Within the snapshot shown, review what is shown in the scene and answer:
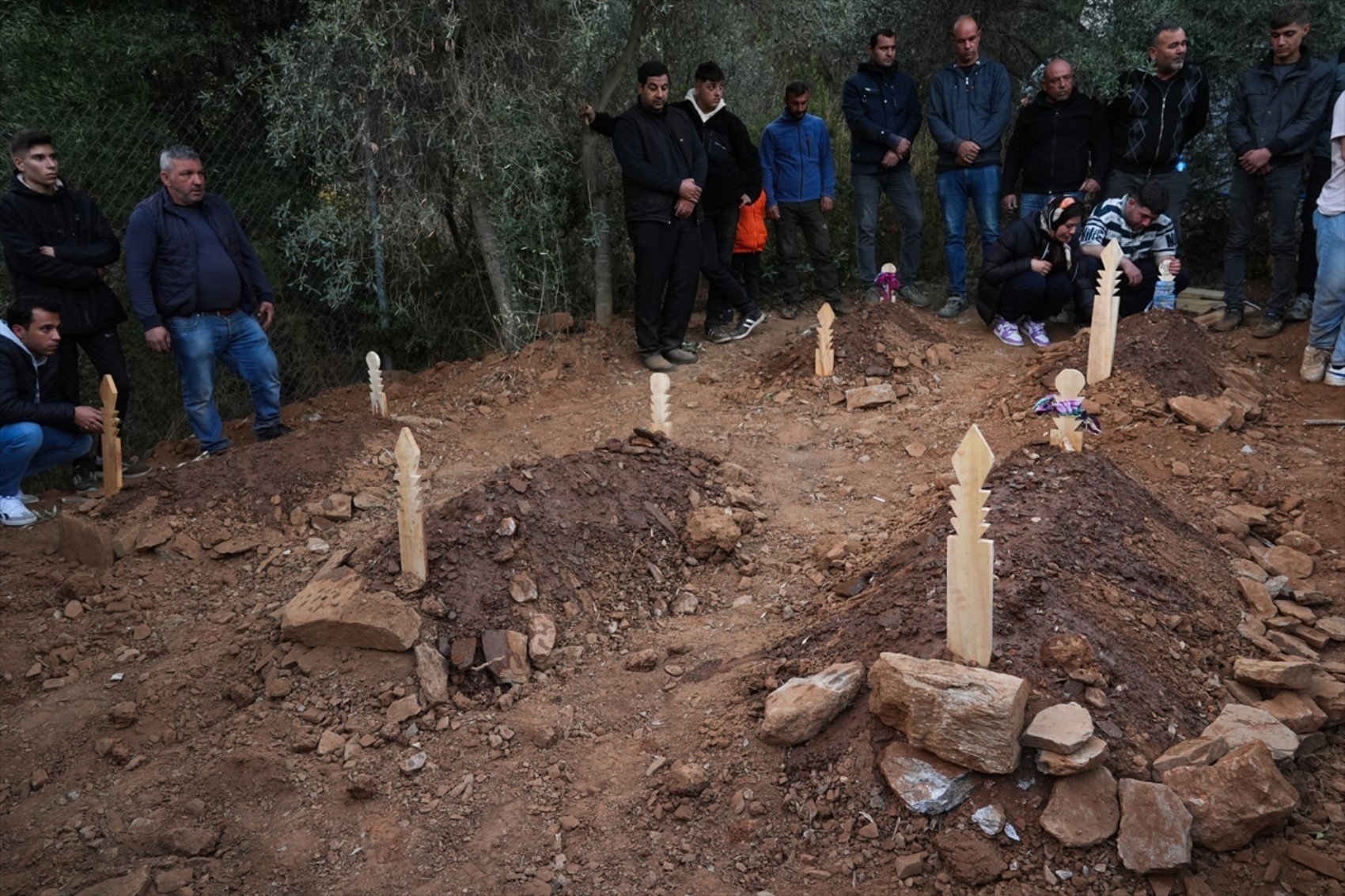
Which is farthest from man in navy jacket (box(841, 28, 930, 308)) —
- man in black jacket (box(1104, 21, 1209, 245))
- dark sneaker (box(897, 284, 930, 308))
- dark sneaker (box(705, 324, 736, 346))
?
man in black jacket (box(1104, 21, 1209, 245))

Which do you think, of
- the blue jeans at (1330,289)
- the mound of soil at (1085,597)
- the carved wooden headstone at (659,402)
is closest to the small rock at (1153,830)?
the mound of soil at (1085,597)

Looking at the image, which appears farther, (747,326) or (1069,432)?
(747,326)

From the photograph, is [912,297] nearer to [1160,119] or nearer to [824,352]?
[824,352]

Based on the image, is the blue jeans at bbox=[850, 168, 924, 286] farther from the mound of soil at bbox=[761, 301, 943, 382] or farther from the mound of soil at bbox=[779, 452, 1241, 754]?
the mound of soil at bbox=[779, 452, 1241, 754]

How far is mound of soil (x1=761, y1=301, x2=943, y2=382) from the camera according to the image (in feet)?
25.4

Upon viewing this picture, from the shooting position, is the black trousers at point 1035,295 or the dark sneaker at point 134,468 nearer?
the dark sneaker at point 134,468

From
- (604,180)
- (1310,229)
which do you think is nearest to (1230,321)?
(1310,229)

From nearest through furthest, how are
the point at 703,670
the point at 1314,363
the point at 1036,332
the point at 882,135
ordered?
the point at 703,670
the point at 1314,363
the point at 1036,332
the point at 882,135

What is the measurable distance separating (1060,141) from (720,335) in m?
2.93

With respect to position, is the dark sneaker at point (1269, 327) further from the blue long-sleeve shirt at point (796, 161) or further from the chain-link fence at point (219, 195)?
the chain-link fence at point (219, 195)

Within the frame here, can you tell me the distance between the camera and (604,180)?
873 cm

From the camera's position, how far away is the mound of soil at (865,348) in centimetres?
774

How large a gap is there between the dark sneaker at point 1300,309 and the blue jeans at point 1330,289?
0.86m

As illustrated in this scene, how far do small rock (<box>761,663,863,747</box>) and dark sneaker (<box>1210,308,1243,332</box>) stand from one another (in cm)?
583
